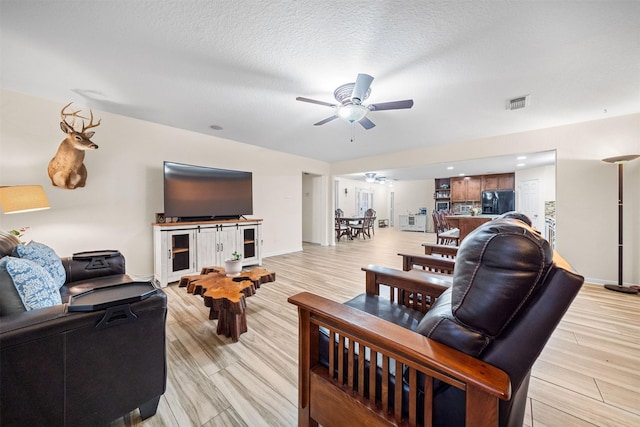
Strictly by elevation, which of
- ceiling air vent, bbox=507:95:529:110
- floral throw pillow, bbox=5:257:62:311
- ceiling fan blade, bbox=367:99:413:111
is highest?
ceiling air vent, bbox=507:95:529:110

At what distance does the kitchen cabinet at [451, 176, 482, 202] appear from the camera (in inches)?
328

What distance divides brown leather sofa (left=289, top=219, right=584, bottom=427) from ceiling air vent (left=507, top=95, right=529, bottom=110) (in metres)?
2.81

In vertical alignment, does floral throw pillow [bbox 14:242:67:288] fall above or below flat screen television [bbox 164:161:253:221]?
below

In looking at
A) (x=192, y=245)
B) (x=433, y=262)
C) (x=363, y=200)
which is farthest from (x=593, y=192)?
(x=363, y=200)

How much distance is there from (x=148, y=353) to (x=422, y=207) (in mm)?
10623

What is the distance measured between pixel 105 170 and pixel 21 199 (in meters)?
1.13

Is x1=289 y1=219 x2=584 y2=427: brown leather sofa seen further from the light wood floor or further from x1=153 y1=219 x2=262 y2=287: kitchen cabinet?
x1=153 y1=219 x2=262 y2=287: kitchen cabinet

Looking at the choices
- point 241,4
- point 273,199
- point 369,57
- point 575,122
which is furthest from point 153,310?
point 575,122

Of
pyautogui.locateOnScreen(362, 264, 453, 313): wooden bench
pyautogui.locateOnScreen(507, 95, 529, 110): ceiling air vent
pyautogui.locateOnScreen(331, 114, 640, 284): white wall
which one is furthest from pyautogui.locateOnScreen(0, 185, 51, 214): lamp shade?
pyautogui.locateOnScreen(331, 114, 640, 284): white wall

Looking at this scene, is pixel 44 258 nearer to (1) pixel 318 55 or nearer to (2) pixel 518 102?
(1) pixel 318 55

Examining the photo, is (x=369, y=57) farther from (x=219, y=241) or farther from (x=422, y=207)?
(x=422, y=207)

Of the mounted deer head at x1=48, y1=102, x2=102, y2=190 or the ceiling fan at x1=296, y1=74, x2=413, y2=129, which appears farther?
the mounted deer head at x1=48, y1=102, x2=102, y2=190

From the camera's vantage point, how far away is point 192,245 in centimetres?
345

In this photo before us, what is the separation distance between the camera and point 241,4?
1.48 meters
